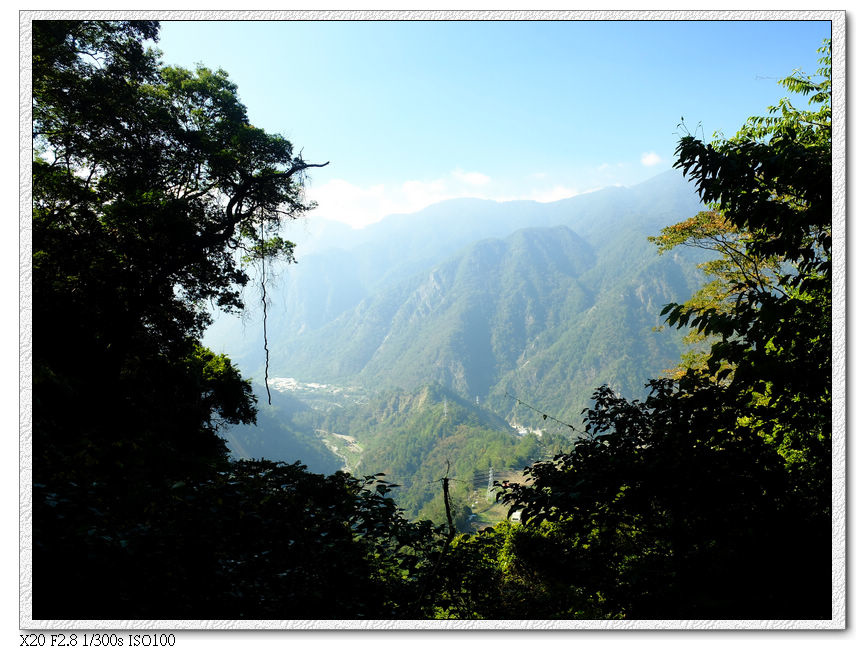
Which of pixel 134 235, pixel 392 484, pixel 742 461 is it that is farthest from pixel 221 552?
pixel 134 235

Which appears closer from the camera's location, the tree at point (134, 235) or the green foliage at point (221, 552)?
the green foliage at point (221, 552)

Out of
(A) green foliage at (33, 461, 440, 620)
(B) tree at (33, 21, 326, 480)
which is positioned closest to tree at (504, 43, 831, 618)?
(A) green foliage at (33, 461, 440, 620)

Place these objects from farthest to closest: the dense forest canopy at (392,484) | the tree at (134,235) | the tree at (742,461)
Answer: the tree at (134,235) → the dense forest canopy at (392,484) → the tree at (742,461)

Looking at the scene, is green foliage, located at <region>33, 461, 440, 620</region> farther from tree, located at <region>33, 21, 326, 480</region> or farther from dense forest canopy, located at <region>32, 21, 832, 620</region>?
tree, located at <region>33, 21, 326, 480</region>

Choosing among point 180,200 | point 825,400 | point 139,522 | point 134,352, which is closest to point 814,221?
point 825,400

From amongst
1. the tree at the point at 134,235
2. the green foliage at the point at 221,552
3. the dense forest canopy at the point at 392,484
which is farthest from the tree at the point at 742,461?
the tree at the point at 134,235

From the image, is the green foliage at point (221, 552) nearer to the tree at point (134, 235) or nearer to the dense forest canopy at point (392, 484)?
the dense forest canopy at point (392, 484)
